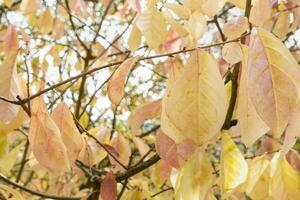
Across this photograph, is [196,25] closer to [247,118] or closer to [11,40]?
[247,118]

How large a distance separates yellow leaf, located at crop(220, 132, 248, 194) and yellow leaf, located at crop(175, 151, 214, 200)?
3cm

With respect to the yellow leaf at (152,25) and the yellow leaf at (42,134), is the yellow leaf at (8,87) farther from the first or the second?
the yellow leaf at (152,25)

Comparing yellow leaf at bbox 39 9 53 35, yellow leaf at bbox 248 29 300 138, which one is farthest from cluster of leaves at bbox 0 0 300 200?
yellow leaf at bbox 39 9 53 35

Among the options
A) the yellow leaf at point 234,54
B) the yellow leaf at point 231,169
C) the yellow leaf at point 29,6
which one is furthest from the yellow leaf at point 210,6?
the yellow leaf at point 29,6

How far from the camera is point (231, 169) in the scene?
735 millimetres

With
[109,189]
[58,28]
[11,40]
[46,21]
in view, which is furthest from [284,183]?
[58,28]

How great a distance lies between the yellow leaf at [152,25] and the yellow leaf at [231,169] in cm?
29

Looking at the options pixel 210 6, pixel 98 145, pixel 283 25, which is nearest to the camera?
pixel 210 6

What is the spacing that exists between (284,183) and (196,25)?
0.35 metres

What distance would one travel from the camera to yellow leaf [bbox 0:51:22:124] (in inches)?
28.8

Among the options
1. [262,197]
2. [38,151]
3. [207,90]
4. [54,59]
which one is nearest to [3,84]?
[38,151]

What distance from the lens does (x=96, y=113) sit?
3.14m

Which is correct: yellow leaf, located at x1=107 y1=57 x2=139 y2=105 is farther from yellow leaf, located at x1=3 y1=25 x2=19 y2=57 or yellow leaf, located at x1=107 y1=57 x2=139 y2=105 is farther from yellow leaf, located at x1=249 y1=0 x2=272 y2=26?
yellow leaf, located at x1=3 y1=25 x2=19 y2=57

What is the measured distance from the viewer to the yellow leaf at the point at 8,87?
28.8 inches
